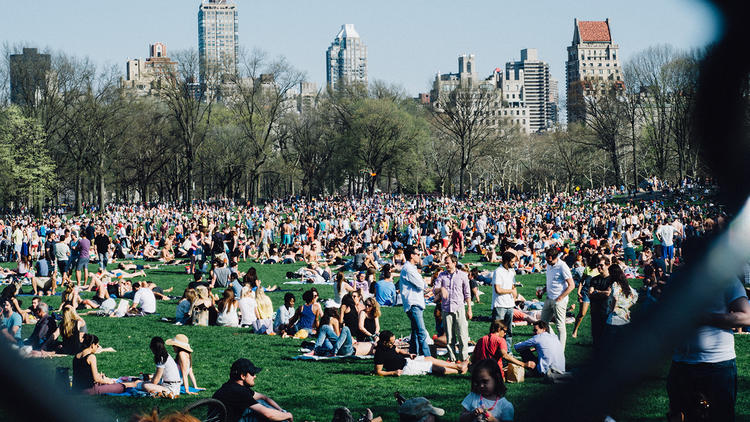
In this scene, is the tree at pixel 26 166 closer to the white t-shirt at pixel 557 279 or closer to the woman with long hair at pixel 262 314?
the woman with long hair at pixel 262 314


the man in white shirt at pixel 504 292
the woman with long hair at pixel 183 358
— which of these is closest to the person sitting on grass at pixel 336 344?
the man in white shirt at pixel 504 292

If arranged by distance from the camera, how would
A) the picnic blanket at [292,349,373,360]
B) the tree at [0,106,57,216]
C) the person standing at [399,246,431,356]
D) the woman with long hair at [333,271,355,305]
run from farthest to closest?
the tree at [0,106,57,216], the woman with long hair at [333,271,355,305], the picnic blanket at [292,349,373,360], the person standing at [399,246,431,356]

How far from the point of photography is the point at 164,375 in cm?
862

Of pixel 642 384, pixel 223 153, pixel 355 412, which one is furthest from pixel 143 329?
pixel 223 153

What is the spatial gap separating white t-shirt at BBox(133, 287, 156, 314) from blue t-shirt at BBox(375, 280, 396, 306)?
4510 millimetres

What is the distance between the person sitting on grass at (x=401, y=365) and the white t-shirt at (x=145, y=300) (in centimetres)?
727

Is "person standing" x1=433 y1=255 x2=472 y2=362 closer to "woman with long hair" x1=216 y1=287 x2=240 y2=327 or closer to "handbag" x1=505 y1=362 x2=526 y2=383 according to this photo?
"handbag" x1=505 y1=362 x2=526 y2=383

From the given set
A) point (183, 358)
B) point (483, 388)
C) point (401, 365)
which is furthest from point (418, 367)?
point (483, 388)

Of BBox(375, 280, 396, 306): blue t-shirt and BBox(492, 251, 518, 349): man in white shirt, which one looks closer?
BBox(492, 251, 518, 349): man in white shirt

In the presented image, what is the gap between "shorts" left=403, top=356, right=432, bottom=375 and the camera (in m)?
9.87

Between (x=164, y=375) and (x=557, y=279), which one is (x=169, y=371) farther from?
(x=557, y=279)

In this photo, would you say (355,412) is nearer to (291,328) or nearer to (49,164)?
(291,328)

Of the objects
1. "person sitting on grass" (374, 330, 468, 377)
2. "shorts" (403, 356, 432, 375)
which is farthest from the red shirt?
"shorts" (403, 356, 432, 375)

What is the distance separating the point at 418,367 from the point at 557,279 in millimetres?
2216
